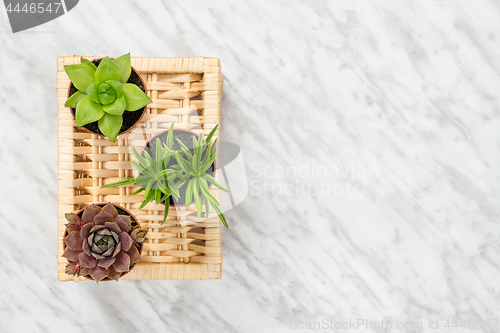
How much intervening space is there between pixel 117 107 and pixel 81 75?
0.09 metres

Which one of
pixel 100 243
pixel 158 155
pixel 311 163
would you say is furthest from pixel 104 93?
pixel 311 163

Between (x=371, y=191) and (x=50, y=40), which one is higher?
(x=50, y=40)

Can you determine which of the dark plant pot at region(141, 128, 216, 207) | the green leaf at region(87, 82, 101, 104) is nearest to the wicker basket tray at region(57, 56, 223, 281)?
the dark plant pot at region(141, 128, 216, 207)

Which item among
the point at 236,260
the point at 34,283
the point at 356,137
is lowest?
the point at 34,283

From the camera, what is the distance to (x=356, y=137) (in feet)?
3.24

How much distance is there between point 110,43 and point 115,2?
11 centimetres

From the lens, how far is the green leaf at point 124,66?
25.3 inches

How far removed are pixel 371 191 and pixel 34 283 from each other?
99cm

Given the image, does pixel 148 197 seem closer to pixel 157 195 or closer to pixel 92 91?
pixel 157 195

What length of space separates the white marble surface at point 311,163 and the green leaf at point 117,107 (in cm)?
38

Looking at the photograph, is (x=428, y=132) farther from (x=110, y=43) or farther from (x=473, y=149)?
(x=110, y=43)

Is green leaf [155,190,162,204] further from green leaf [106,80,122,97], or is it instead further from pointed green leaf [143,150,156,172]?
green leaf [106,80,122,97]

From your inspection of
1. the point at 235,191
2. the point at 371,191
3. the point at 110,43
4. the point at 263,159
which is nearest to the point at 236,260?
the point at 235,191

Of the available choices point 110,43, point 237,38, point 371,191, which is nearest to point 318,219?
point 371,191
